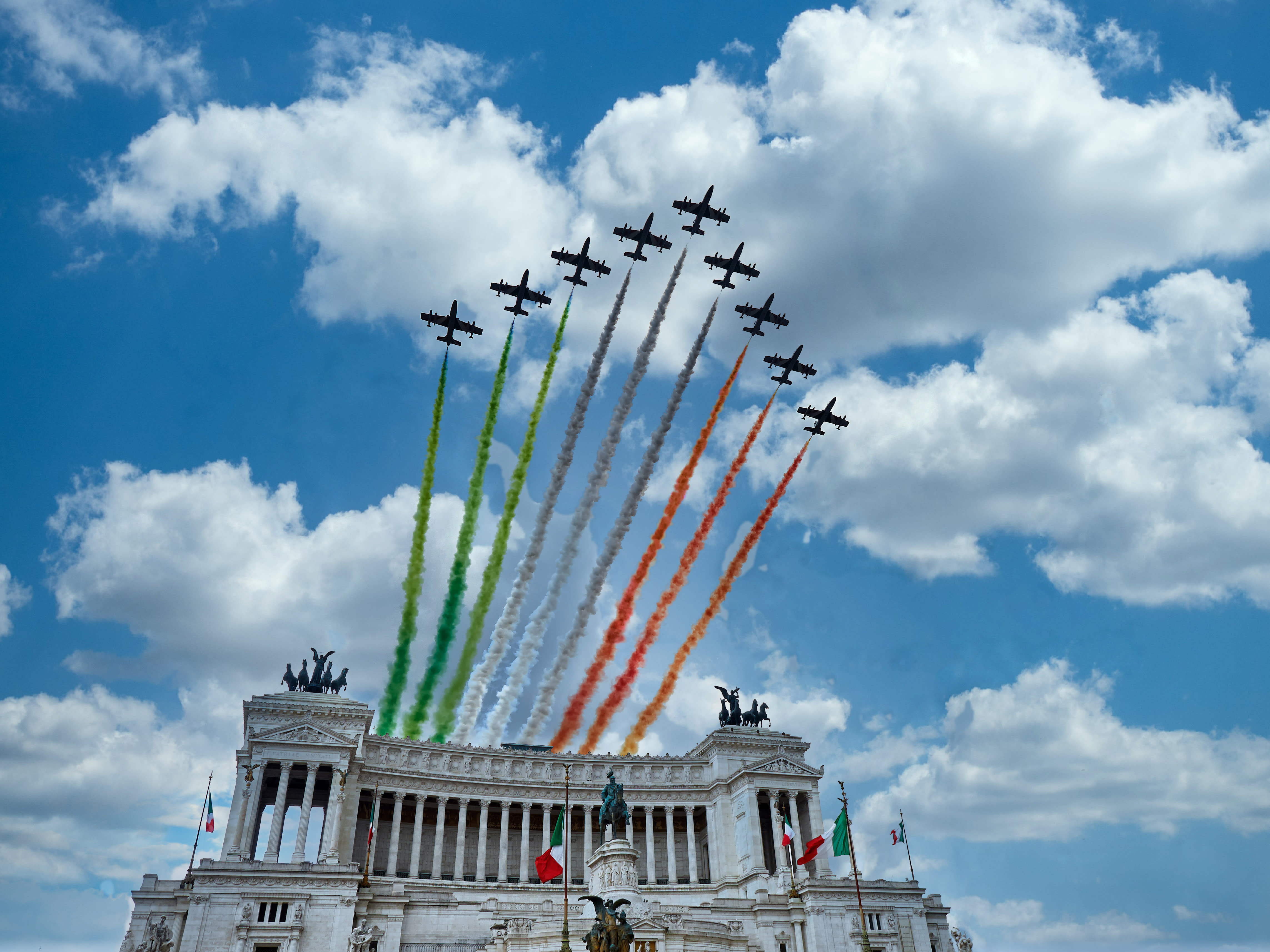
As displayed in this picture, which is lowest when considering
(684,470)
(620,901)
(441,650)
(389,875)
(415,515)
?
(620,901)

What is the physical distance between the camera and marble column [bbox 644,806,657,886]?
3654 inches

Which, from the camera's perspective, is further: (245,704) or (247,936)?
(245,704)

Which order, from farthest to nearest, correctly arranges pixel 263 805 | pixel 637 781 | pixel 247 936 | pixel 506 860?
pixel 637 781 → pixel 506 860 → pixel 263 805 → pixel 247 936

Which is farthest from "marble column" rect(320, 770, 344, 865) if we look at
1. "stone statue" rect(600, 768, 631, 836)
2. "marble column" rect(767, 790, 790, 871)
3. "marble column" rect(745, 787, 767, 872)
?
"marble column" rect(767, 790, 790, 871)

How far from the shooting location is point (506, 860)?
3620 inches

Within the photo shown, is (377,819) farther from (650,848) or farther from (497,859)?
(650,848)

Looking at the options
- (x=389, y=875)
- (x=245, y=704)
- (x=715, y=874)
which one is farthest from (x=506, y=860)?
(x=245, y=704)

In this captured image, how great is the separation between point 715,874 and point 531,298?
62.9 m

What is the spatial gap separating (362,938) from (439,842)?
23.7 m

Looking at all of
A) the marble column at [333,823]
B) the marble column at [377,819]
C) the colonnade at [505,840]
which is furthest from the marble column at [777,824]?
the marble column at [333,823]

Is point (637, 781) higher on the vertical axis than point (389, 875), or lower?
higher

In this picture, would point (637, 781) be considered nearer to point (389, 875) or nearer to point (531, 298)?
point (389, 875)

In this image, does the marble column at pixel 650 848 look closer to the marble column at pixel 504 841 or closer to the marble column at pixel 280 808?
the marble column at pixel 504 841

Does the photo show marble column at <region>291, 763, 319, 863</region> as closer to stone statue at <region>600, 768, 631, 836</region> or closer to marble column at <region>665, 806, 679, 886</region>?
stone statue at <region>600, 768, 631, 836</region>
